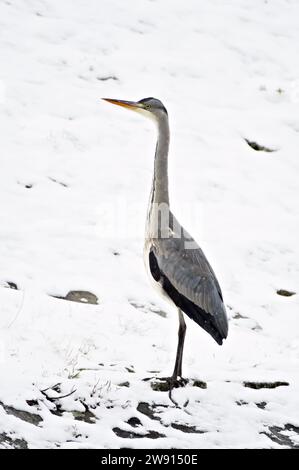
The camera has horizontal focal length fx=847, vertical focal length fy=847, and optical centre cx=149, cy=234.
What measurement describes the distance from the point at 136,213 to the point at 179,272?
4.38 m

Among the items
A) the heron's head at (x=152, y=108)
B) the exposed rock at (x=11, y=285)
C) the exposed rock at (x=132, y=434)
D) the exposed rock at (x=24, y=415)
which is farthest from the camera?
the exposed rock at (x=11, y=285)

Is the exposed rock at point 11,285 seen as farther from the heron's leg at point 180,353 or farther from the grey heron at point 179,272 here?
the heron's leg at point 180,353

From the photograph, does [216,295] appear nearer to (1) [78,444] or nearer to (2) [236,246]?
(1) [78,444]

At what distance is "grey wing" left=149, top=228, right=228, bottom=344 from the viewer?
707 centimetres

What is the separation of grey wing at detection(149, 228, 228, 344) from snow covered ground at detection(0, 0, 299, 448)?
1.78ft

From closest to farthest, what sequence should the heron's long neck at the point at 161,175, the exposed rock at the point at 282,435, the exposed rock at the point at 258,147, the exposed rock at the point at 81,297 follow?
the exposed rock at the point at 282,435
the heron's long neck at the point at 161,175
the exposed rock at the point at 81,297
the exposed rock at the point at 258,147

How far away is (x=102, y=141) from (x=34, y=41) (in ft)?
9.71

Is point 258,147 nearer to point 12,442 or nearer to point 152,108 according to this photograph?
point 152,108

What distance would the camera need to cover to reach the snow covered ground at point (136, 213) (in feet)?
20.8

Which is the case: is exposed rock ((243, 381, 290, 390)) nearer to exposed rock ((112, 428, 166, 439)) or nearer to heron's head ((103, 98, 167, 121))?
exposed rock ((112, 428, 166, 439))

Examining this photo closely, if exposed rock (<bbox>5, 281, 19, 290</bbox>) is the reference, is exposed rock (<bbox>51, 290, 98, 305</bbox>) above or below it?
below

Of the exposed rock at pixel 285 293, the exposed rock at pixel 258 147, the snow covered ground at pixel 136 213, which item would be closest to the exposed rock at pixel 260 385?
the snow covered ground at pixel 136 213

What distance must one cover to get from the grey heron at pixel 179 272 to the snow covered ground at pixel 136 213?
537 mm

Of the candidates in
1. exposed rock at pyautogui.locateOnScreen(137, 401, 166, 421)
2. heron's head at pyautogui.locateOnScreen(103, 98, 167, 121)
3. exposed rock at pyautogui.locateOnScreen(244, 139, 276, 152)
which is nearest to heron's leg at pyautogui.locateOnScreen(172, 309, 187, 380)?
exposed rock at pyautogui.locateOnScreen(137, 401, 166, 421)
